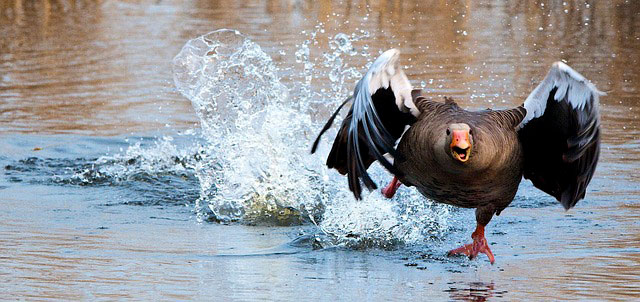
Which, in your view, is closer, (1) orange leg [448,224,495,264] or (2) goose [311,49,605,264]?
(2) goose [311,49,605,264]

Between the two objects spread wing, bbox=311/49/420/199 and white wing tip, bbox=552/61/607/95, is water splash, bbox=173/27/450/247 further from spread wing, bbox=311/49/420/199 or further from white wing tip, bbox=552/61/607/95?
white wing tip, bbox=552/61/607/95

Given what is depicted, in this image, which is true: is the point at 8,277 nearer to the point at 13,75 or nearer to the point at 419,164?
the point at 419,164

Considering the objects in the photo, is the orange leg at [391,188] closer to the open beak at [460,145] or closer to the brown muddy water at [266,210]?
the brown muddy water at [266,210]

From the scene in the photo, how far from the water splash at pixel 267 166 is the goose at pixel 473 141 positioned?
1.69 ft

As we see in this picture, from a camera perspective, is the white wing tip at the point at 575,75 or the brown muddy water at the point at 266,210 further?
the white wing tip at the point at 575,75

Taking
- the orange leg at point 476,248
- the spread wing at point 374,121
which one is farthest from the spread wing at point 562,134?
the spread wing at point 374,121

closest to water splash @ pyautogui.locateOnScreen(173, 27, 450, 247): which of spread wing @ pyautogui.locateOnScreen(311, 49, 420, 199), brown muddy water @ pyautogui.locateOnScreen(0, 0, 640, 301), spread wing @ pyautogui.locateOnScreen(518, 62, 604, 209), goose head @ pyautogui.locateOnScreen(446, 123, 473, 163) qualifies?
brown muddy water @ pyautogui.locateOnScreen(0, 0, 640, 301)

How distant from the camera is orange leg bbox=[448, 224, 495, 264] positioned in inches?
267

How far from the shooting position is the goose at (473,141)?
248 inches

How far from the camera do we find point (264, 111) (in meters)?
9.20

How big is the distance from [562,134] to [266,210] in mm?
2375

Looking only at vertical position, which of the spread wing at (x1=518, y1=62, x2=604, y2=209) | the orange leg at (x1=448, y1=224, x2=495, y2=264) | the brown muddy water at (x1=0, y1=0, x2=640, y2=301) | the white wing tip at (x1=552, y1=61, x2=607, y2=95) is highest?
the white wing tip at (x1=552, y1=61, x2=607, y2=95)

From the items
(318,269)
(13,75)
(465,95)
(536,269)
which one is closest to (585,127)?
(536,269)

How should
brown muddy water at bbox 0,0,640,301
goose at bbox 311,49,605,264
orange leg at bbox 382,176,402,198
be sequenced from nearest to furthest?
brown muddy water at bbox 0,0,640,301 → goose at bbox 311,49,605,264 → orange leg at bbox 382,176,402,198
